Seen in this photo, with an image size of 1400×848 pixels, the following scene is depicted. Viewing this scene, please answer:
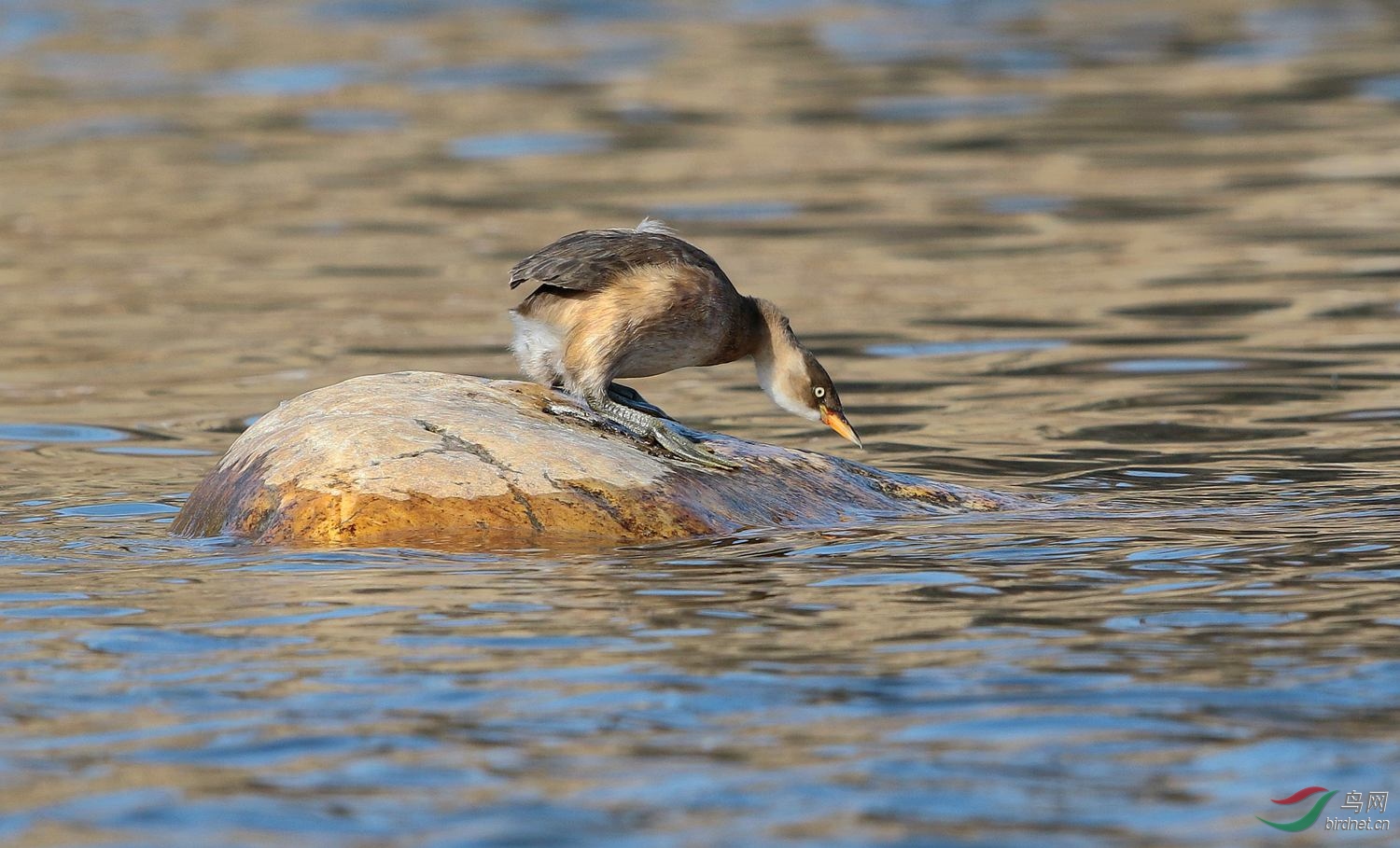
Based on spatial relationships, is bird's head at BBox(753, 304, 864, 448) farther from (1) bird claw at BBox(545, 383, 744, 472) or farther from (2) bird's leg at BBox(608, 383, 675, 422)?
(1) bird claw at BBox(545, 383, 744, 472)

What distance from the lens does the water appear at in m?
4.46

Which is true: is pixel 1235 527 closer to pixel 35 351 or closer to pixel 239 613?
pixel 239 613

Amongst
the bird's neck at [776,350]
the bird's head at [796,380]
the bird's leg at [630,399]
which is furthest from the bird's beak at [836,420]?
the bird's leg at [630,399]

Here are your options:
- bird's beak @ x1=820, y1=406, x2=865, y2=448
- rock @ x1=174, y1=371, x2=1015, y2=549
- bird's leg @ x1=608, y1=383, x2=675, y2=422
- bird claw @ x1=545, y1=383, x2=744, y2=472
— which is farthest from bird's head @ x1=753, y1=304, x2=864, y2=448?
bird claw @ x1=545, y1=383, x2=744, y2=472

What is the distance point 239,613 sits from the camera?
5.79m

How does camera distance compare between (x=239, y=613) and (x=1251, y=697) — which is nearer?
(x=1251, y=697)

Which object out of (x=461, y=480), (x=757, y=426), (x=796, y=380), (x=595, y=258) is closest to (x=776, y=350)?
(x=796, y=380)

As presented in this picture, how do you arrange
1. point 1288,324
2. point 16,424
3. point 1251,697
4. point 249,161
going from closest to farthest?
A: point 1251,697 → point 16,424 → point 1288,324 → point 249,161

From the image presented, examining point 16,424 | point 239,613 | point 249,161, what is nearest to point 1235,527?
point 239,613

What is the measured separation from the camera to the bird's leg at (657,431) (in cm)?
734

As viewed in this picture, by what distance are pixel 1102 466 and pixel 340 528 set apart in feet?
11.7

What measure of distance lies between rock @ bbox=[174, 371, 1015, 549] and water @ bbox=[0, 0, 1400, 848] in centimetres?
18

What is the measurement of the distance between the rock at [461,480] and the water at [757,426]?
0.60 feet

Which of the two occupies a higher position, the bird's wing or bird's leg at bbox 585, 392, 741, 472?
the bird's wing
